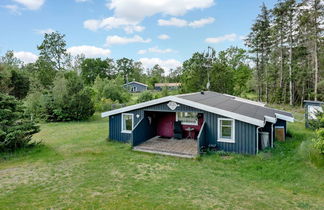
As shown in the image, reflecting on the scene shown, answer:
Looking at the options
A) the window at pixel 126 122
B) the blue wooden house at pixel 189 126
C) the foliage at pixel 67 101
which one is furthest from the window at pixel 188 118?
the foliage at pixel 67 101

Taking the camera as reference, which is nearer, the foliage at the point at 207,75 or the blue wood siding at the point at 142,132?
the blue wood siding at the point at 142,132

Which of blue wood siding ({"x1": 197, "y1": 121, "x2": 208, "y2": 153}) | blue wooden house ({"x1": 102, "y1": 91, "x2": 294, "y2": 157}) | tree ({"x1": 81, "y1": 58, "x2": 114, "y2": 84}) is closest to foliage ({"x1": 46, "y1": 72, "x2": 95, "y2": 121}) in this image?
blue wooden house ({"x1": 102, "y1": 91, "x2": 294, "y2": 157})

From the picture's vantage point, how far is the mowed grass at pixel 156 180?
199 inches

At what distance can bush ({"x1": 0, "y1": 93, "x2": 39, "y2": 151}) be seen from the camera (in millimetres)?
9328

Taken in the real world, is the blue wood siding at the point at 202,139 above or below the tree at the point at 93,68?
below

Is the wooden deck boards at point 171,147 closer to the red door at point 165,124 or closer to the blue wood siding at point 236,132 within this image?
the red door at point 165,124

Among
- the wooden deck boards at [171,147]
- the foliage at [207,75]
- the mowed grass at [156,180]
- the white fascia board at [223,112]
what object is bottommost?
the mowed grass at [156,180]

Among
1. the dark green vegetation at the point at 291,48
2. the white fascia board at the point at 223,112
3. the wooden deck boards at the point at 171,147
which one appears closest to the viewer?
the white fascia board at the point at 223,112

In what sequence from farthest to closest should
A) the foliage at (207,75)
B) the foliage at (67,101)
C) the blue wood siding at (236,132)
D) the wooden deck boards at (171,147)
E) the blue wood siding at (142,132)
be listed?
1. the foliage at (207,75)
2. the foliage at (67,101)
3. the blue wood siding at (142,132)
4. the wooden deck boards at (171,147)
5. the blue wood siding at (236,132)

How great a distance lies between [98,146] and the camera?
10656 millimetres

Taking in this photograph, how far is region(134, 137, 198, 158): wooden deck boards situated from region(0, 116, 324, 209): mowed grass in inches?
18.0

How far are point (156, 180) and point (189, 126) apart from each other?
5.43m

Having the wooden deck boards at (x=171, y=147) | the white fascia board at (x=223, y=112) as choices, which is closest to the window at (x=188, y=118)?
the wooden deck boards at (x=171, y=147)

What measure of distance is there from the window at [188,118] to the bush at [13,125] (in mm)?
7039
